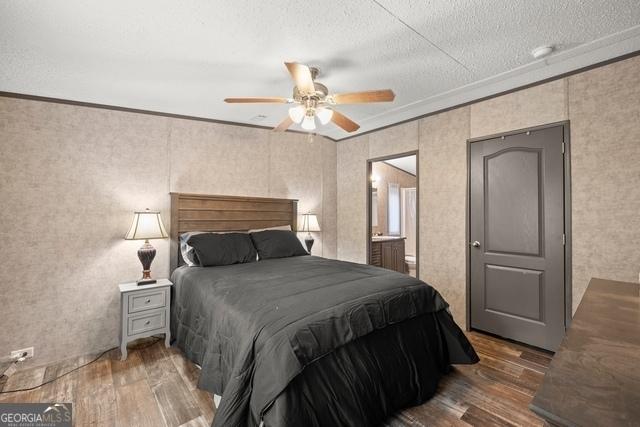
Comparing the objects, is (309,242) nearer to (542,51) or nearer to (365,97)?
(365,97)

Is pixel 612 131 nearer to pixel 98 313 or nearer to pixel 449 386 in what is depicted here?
pixel 449 386

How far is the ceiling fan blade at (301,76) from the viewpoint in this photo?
1890mm

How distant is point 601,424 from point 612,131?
2.71m

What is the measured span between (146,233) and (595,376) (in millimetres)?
3203

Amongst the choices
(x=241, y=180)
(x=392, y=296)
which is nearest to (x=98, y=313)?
(x=241, y=180)

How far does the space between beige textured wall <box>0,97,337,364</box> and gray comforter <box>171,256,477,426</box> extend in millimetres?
846

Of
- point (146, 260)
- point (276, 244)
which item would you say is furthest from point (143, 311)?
point (276, 244)

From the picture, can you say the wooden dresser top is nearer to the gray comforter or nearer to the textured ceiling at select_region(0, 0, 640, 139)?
the gray comforter

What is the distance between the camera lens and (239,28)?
1.94m

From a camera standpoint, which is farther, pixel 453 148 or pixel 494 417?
pixel 453 148

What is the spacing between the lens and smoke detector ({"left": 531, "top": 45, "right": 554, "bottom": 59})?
2.20 meters

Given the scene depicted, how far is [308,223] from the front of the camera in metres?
4.21

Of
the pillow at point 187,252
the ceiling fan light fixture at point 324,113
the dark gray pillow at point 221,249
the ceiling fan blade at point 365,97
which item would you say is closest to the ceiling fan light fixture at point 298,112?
the ceiling fan light fixture at point 324,113

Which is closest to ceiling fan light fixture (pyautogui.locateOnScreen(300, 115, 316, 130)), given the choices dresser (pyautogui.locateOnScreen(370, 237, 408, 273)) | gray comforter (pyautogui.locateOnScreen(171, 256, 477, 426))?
gray comforter (pyautogui.locateOnScreen(171, 256, 477, 426))
